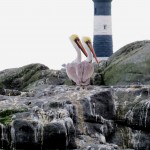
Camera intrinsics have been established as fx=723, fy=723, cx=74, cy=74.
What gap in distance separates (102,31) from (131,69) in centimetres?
2166

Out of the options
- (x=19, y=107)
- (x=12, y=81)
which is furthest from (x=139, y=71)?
(x=19, y=107)

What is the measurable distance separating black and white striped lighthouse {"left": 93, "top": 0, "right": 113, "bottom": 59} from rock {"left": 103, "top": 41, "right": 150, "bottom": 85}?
60.6ft

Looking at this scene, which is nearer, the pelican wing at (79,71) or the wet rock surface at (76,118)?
the wet rock surface at (76,118)

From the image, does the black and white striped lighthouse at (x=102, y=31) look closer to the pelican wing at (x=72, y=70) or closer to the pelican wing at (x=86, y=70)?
the pelican wing at (x=72, y=70)

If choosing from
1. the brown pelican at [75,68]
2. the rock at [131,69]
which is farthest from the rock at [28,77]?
the brown pelican at [75,68]

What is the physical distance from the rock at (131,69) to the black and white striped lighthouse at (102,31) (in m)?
18.5

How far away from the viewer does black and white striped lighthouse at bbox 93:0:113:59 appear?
53.1m

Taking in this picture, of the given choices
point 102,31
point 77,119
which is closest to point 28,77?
point 77,119

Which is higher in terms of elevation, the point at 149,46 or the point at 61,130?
the point at 149,46

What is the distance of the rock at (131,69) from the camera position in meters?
31.3

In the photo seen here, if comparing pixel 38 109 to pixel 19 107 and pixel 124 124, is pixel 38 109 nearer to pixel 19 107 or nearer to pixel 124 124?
pixel 19 107

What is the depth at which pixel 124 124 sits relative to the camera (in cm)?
2314

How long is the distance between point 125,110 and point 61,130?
4.10 m

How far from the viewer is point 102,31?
5344cm
